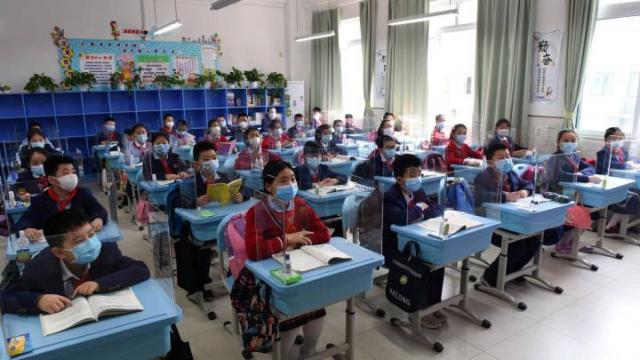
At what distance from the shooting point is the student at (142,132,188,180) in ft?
14.5

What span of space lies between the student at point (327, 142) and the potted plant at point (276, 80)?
4.02 metres

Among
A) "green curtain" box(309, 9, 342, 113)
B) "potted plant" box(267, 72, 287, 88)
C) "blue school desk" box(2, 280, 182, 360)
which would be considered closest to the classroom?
"blue school desk" box(2, 280, 182, 360)

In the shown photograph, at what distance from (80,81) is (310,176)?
604cm

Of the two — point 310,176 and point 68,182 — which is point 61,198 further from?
point 310,176

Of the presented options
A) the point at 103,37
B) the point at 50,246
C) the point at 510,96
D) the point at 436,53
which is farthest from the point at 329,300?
the point at 103,37

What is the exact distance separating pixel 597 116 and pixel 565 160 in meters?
2.64

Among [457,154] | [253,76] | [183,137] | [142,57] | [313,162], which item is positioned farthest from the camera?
[253,76]

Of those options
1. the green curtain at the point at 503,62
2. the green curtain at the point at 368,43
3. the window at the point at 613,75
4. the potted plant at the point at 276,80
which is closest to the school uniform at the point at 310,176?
the green curtain at the point at 503,62

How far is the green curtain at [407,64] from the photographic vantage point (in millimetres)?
7895

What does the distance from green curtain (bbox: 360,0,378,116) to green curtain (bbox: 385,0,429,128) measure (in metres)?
0.51

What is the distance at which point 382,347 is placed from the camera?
2838mm

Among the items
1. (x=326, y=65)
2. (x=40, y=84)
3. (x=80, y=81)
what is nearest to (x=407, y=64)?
(x=326, y=65)

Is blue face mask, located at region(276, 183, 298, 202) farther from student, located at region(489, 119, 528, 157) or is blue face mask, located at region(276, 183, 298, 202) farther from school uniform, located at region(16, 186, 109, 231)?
student, located at region(489, 119, 528, 157)

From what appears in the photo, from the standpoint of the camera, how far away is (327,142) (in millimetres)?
6141
